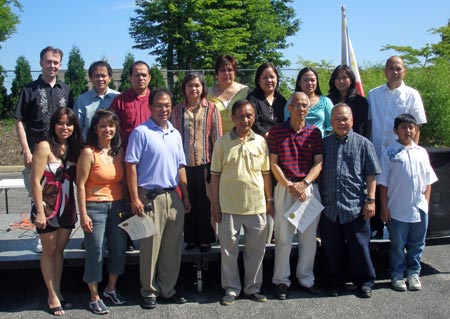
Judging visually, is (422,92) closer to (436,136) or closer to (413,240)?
(436,136)

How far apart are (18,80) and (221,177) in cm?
1830

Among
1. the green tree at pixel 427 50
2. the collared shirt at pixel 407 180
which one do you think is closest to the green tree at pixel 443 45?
the green tree at pixel 427 50

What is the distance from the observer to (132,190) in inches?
171

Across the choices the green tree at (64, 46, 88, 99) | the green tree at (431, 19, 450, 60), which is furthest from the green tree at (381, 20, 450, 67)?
the green tree at (64, 46, 88, 99)

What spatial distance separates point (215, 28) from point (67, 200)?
28321 millimetres

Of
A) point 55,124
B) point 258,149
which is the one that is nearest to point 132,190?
point 55,124

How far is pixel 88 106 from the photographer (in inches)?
197

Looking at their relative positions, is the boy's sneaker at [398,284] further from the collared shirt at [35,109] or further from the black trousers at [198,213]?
the collared shirt at [35,109]

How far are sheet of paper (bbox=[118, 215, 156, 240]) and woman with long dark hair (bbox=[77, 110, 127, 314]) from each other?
0.37 feet

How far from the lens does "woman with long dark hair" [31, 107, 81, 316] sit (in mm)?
4227

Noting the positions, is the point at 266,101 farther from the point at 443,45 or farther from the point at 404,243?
the point at 443,45

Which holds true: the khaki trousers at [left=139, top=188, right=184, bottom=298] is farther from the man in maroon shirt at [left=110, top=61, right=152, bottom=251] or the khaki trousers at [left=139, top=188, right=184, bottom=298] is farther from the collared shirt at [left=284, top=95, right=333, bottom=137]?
the collared shirt at [left=284, top=95, right=333, bottom=137]

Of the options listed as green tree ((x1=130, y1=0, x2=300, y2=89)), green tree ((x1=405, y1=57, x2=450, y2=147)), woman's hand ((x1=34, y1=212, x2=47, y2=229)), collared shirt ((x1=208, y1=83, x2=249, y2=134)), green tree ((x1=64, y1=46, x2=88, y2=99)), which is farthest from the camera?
green tree ((x1=130, y1=0, x2=300, y2=89))

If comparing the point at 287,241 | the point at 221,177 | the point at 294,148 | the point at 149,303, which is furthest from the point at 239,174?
the point at 149,303
